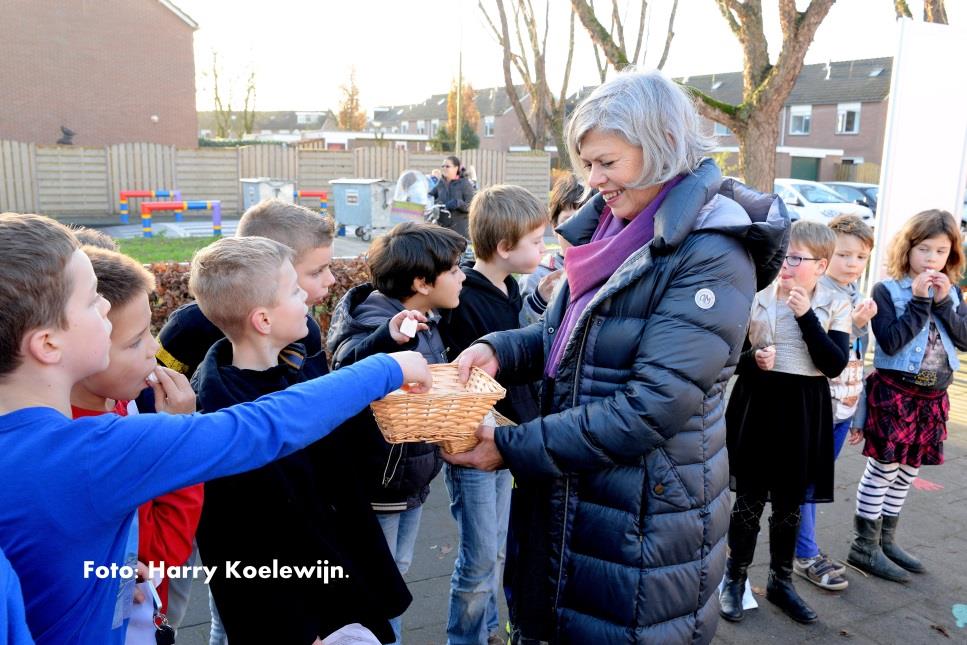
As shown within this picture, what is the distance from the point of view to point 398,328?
105 inches

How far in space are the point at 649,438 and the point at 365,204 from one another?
1713 cm

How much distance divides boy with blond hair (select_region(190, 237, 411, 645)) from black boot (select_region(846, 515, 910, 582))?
297 cm

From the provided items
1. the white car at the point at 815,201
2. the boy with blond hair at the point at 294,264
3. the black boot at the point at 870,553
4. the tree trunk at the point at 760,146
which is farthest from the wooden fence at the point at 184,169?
the boy with blond hair at the point at 294,264

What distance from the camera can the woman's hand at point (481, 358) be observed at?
2.42 meters

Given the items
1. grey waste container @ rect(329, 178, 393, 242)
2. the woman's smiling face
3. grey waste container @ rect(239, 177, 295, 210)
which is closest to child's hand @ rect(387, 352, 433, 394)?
the woman's smiling face

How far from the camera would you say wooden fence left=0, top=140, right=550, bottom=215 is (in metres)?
23.9

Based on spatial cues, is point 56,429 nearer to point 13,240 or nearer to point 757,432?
point 13,240

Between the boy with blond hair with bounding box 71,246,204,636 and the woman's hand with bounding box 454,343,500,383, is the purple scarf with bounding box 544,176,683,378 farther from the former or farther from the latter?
the boy with blond hair with bounding box 71,246,204,636

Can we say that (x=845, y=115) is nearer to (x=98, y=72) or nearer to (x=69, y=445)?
(x=98, y=72)

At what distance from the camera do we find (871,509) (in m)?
4.05

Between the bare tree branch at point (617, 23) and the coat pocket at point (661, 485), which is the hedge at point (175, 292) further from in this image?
the bare tree branch at point (617, 23)

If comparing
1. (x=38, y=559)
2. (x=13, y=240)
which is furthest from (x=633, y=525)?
(x=13, y=240)

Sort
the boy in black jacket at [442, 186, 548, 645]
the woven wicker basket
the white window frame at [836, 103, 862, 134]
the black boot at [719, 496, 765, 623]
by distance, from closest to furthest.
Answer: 1. the woven wicker basket
2. the boy in black jacket at [442, 186, 548, 645]
3. the black boot at [719, 496, 765, 623]
4. the white window frame at [836, 103, 862, 134]

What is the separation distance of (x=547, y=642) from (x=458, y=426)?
2.40 ft
